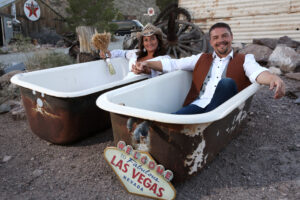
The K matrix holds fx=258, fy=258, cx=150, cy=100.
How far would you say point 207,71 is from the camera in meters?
2.62

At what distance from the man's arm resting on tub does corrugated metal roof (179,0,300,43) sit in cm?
540

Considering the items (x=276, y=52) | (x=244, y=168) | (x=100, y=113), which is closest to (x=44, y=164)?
(x=100, y=113)

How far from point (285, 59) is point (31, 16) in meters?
15.0

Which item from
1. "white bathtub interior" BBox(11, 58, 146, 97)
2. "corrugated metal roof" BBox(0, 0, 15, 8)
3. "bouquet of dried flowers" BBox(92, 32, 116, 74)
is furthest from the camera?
"corrugated metal roof" BBox(0, 0, 15, 8)

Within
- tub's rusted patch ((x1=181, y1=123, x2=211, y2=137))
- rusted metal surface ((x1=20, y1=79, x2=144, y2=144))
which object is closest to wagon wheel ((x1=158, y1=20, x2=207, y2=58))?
rusted metal surface ((x1=20, y1=79, x2=144, y2=144))

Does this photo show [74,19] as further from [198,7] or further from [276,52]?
[276,52]

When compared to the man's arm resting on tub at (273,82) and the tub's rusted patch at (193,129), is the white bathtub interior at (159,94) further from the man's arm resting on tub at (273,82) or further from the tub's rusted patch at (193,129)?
the man's arm resting on tub at (273,82)

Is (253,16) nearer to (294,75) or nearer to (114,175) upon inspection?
(294,75)

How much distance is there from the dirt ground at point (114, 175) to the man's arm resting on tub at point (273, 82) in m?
0.72

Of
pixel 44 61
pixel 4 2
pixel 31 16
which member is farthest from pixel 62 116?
pixel 31 16

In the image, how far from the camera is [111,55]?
400cm

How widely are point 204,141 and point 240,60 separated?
103cm

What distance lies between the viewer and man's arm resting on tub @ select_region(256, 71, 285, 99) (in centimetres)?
189

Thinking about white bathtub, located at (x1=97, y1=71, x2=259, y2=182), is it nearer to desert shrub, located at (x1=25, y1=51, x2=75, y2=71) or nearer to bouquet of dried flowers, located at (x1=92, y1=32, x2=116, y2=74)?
bouquet of dried flowers, located at (x1=92, y1=32, x2=116, y2=74)
